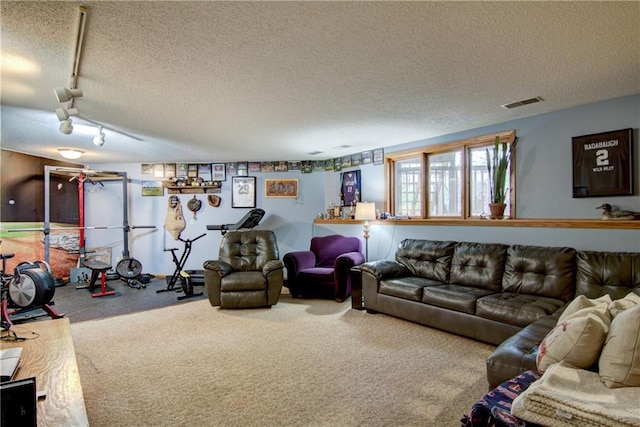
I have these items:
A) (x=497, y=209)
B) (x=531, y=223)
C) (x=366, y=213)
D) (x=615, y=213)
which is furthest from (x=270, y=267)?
(x=615, y=213)

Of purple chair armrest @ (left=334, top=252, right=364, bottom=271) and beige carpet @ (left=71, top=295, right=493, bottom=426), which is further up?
purple chair armrest @ (left=334, top=252, right=364, bottom=271)

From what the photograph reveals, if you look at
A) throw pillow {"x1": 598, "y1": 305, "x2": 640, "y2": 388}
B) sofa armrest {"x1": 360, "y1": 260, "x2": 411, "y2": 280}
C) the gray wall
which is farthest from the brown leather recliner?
throw pillow {"x1": 598, "y1": 305, "x2": 640, "y2": 388}

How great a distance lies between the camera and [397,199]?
5.17m

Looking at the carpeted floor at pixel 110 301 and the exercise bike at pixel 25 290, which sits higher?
the exercise bike at pixel 25 290

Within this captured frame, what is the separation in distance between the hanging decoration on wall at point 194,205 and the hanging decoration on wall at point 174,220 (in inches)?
8.6

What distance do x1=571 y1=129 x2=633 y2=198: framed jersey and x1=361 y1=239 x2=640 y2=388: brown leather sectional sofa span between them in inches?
25.9

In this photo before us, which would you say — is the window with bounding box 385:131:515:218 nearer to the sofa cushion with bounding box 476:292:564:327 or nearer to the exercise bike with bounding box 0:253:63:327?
the sofa cushion with bounding box 476:292:564:327

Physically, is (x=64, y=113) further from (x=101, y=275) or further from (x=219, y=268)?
(x=101, y=275)

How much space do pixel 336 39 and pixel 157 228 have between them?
583 centimetres

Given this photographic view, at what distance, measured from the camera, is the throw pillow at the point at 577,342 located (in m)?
1.45

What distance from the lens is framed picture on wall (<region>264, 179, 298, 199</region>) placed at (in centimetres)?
628

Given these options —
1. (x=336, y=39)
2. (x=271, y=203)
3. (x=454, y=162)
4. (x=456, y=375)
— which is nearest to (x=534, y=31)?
(x=336, y=39)

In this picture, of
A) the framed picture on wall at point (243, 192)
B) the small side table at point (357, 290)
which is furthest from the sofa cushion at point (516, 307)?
the framed picture on wall at point (243, 192)

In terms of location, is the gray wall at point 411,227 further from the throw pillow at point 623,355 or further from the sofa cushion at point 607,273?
the throw pillow at point 623,355
